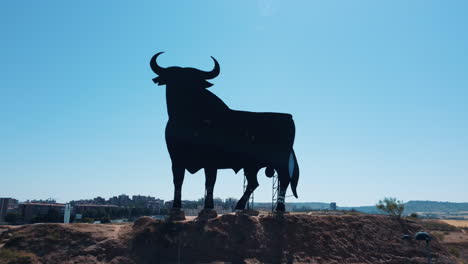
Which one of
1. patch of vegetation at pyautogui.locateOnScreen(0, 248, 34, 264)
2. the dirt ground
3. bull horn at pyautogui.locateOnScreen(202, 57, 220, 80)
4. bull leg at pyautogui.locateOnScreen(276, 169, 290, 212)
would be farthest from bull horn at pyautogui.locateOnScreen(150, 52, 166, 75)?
the dirt ground

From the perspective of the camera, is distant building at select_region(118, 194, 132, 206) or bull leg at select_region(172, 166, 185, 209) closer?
bull leg at select_region(172, 166, 185, 209)

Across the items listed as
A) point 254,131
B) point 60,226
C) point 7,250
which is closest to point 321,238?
point 254,131

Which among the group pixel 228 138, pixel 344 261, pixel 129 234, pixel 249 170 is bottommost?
pixel 344 261

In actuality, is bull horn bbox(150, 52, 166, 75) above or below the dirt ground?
above

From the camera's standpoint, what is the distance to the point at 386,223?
19.4 m

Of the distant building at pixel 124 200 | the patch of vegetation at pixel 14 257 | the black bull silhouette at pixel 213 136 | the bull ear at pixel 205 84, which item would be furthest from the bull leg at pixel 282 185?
the distant building at pixel 124 200

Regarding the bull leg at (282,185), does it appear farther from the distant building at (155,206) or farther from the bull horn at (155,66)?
the distant building at (155,206)

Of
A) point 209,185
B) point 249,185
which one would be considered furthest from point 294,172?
point 209,185

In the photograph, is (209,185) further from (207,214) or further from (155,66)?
(155,66)

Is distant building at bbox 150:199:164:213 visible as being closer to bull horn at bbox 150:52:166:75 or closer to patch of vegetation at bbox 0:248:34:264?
bull horn at bbox 150:52:166:75

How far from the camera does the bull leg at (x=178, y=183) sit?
1728 cm

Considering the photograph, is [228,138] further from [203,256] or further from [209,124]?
[203,256]

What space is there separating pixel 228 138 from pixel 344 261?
753 cm

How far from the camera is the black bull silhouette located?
57.6ft
